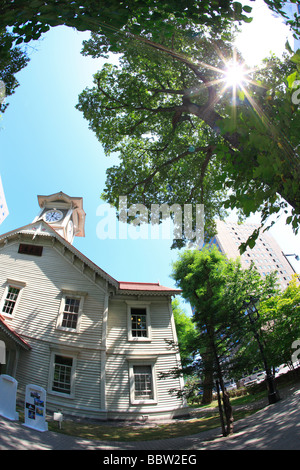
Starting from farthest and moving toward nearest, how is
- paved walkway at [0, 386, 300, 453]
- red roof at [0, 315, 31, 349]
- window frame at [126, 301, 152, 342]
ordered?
window frame at [126, 301, 152, 342]
red roof at [0, 315, 31, 349]
paved walkway at [0, 386, 300, 453]

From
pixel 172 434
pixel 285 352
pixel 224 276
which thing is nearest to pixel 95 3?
pixel 172 434

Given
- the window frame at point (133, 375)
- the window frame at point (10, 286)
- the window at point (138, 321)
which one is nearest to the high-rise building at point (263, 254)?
the window at point (138, 321)

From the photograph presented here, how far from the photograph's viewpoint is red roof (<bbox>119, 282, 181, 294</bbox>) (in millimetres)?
9406

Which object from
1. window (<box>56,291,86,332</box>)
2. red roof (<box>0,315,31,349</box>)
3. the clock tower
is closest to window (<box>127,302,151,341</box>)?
window (<box>56,291,86,332</box>)

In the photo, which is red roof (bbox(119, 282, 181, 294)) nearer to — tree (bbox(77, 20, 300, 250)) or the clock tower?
tree (bbox(77, 20, 300, 250))

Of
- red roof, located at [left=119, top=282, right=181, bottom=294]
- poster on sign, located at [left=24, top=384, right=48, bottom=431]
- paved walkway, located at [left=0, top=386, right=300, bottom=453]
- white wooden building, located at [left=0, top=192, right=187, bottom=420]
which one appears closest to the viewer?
paved walkway, located at [left=0, top=386, right=300, bottom=453]

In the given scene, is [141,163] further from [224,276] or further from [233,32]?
[224,276]

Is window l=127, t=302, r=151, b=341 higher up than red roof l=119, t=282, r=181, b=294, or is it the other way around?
red roof l=119, t=282, r=181, b=294

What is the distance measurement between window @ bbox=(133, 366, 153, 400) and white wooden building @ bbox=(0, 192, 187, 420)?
0.03 m

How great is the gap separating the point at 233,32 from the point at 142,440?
1356 centimetres

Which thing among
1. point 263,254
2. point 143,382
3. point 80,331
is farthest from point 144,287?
point 263,254

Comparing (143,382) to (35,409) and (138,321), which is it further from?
(35,409)

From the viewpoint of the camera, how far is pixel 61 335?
6.72 m

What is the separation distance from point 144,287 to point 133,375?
136 inches
